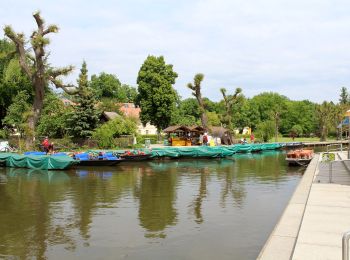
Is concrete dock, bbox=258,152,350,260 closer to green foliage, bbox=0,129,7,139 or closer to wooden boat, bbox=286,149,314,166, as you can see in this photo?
wooden boat, bbox=286,149,314,166

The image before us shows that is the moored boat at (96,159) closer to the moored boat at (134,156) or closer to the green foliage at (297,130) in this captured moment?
the moored boat at (134,156)

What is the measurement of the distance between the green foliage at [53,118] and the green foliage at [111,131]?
5.07 m

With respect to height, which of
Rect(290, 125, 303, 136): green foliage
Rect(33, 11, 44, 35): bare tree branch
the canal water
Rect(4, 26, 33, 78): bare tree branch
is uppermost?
Rect(33, 11, 44, 35): bare tree branch

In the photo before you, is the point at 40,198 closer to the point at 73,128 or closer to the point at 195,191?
the point at 195,191

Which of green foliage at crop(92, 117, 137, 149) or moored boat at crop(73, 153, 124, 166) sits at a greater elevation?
green foliage at crop(92, 117, 137, 149)

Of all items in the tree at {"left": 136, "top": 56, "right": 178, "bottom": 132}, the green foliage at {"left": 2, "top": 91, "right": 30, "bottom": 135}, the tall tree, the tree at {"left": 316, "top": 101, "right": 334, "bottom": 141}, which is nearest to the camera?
the green foliage at {"left": 2, "top": 91, "right": 30, "bottom": 135}

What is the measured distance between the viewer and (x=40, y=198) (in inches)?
755

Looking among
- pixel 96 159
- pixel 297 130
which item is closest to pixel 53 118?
pixel 96 159

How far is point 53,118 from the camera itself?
52.3 m

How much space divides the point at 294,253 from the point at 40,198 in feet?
47.3

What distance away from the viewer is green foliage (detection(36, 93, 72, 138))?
50969mm

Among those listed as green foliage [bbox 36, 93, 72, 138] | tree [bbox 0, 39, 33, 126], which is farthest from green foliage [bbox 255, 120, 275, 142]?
tree [bbox 0, 39, 33, 126]

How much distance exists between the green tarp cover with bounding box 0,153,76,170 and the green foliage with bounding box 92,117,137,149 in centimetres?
1520

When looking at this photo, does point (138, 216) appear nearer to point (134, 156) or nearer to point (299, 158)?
point (134, 156)
